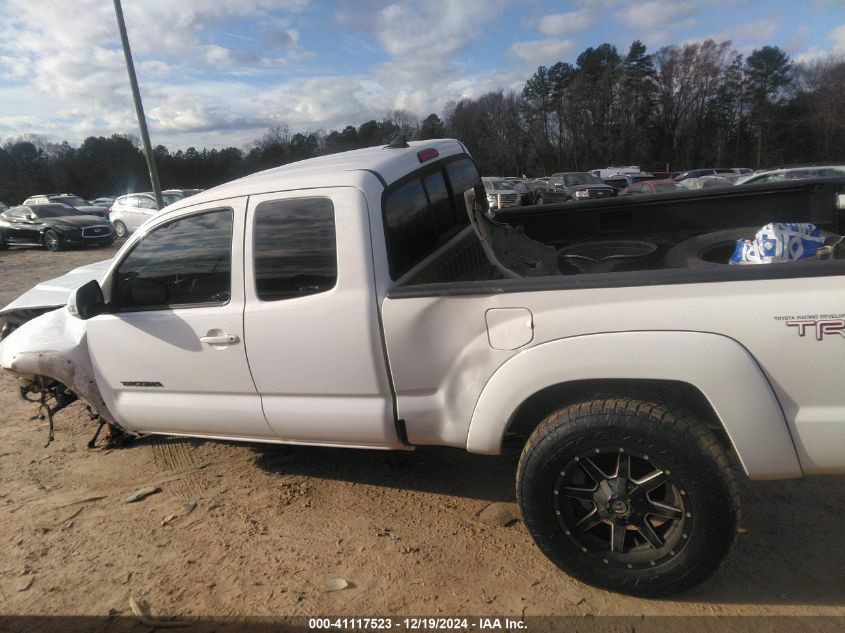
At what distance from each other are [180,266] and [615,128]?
8394 cm

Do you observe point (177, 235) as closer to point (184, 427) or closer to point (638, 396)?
point (184, 427)

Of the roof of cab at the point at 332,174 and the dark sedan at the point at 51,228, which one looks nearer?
the roof of cab at the point at 332,174

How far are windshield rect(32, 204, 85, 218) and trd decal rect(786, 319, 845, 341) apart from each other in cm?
2340

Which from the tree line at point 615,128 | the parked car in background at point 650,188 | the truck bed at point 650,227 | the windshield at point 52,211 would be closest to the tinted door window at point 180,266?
the truck bed at point 650,227

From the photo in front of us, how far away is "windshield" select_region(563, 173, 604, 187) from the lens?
104 ft

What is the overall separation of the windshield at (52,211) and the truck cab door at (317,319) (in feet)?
69.9

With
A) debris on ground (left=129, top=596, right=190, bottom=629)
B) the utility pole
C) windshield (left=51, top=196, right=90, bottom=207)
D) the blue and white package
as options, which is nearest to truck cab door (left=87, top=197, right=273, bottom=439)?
debris on ground (left=129, top=596, right=190, bottom=629)

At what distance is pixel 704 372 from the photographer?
2.26 metres

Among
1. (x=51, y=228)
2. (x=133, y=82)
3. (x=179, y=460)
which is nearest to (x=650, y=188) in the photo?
(x=133, y=82)

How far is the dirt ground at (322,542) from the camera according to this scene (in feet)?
8.90

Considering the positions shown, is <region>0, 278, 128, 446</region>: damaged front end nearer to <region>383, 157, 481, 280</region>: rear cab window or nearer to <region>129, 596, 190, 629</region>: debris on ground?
<region>129, 596, 190, 629</region>: debris on ground

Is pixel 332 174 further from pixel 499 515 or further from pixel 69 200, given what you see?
pixel 69 200

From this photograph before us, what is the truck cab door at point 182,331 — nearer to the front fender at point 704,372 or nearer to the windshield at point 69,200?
the front fender at point 704,372

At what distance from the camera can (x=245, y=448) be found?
4.44m
